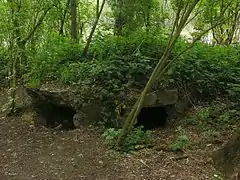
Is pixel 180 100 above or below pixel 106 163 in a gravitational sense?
above

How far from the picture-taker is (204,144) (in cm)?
525

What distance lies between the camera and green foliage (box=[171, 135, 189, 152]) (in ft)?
16.7

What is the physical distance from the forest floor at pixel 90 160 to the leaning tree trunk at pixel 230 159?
0.45 feet

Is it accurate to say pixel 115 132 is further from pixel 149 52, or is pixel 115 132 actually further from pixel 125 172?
pixel 149 52

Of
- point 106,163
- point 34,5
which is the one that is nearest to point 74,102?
point 106,163

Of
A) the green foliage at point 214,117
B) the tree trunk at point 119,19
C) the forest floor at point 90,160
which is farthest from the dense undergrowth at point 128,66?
the forest floor at point 90,160

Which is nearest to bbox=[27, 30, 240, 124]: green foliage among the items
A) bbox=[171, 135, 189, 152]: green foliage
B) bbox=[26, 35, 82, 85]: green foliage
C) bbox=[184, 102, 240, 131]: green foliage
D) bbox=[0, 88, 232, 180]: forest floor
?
bbox=[26, 35, 82, 85]: green foliage

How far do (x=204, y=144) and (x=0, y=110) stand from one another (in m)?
5.01

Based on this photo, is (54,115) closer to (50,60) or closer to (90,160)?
(50,60)

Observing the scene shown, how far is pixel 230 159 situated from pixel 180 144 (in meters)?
1.06

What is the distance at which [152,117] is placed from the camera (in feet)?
24.2

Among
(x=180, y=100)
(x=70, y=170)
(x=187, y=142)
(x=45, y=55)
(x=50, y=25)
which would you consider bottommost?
(x=70, y=170)

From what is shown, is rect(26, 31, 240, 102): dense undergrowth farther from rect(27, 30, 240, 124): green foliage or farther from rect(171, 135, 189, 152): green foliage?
rect(171, 135, 189, 152): green foliage

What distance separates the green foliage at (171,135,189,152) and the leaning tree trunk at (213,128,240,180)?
684mm
